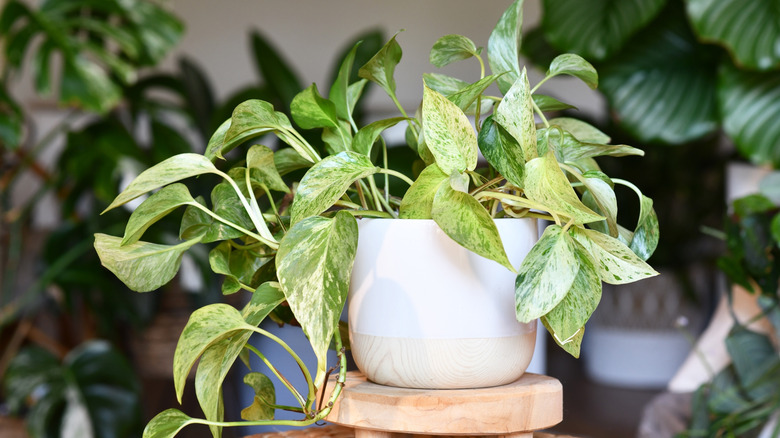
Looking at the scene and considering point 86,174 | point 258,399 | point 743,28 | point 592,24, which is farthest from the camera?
point 86,174

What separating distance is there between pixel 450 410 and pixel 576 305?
0.09 m

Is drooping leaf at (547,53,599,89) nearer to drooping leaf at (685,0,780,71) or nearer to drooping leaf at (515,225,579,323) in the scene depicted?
drooping leaf at (515,225,579,323)

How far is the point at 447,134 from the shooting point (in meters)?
0.39

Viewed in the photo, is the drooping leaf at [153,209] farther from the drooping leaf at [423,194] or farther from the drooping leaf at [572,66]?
the drooping leaf at [572,66]

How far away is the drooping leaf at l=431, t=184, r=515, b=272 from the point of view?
36cm

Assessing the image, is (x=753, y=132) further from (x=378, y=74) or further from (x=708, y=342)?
(x=378, y=74)

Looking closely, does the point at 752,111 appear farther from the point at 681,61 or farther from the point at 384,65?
the point at 384,65

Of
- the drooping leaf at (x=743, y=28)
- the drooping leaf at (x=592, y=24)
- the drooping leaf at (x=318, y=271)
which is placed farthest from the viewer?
the drooping leaf at (x=592, y=24)

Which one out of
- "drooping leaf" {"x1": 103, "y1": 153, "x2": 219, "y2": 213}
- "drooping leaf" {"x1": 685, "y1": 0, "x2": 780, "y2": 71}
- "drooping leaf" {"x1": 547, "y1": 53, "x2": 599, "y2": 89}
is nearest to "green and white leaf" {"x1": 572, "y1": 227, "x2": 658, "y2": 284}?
"drooping leaf" {"x1": 547, "y1": 53, "x2": 599, "y2": 89}

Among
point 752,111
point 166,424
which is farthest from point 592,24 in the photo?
point 166,424

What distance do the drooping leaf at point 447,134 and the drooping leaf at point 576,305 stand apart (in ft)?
0.26

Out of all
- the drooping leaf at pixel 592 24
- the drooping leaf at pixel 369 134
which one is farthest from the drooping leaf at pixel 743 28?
the drooping leaf at pixel 369 134

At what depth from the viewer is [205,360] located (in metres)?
0.40

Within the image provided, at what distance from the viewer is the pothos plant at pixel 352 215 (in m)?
0.36
